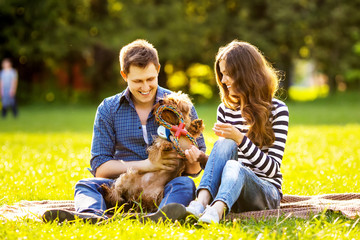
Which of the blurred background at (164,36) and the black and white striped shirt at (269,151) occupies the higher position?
the blurred background at (164,36)

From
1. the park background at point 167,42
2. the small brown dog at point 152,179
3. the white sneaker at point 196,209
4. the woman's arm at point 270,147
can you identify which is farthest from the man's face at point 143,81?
the park background at point 167,42

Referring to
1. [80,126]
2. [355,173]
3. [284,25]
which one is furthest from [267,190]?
[284,25]

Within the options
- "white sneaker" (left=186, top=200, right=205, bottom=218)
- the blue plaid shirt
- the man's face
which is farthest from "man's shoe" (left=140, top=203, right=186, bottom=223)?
the man's face

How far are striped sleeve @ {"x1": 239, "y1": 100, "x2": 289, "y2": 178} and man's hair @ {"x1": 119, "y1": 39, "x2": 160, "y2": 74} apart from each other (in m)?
1.07

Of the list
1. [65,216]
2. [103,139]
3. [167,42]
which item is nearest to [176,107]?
[103,139]

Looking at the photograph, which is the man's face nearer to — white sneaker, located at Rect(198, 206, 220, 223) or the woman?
the woman

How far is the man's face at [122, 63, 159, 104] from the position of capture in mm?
4070

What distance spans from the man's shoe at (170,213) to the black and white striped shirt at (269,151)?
725 millimetres

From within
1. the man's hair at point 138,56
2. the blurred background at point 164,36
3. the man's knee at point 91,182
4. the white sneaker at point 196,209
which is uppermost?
the blurred background at point 164,36

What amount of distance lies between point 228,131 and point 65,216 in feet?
4.53

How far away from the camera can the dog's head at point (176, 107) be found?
4012 mm

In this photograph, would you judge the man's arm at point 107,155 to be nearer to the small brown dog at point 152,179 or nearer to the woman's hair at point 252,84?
the small brown dog at point 152,179

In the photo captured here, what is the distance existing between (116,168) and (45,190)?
1.54m

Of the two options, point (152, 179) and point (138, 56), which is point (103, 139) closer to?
point (152, 179)
